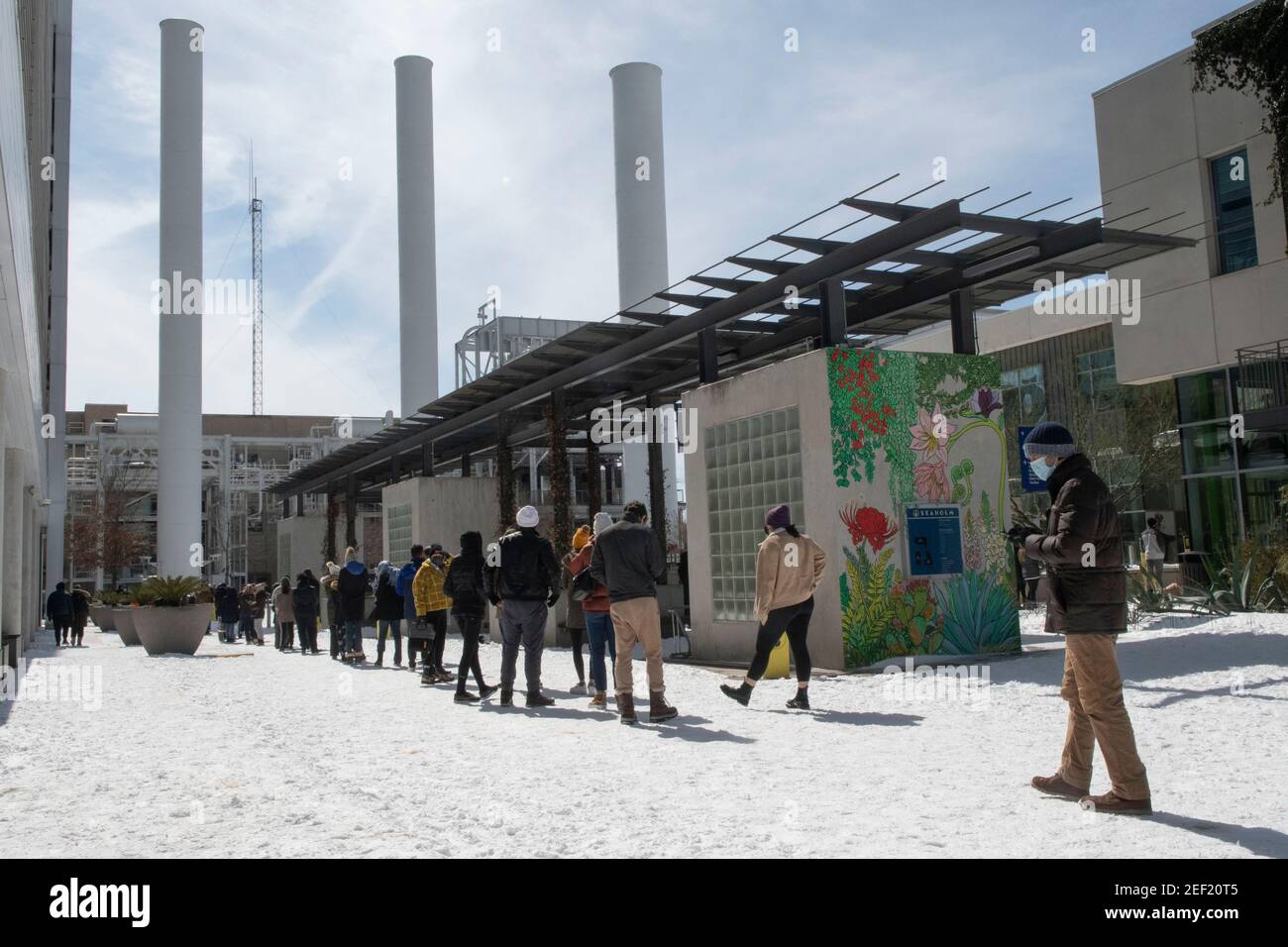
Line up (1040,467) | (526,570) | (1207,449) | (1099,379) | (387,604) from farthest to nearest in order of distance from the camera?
(1099,379), (1207,449), (387,604), (526,570), (1040,467)

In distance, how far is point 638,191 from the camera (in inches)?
1570

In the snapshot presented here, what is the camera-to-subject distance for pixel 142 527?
60.0 m

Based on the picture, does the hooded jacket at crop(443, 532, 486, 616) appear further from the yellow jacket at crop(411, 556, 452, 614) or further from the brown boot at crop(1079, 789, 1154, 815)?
the brown boot at crop(1079, 789, 1154, 815)

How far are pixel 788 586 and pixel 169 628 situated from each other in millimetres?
14705

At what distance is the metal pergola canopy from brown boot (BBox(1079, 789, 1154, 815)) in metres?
7.01

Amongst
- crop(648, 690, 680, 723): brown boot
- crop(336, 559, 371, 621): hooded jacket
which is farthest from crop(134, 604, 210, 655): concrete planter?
crop(648, 690, 680, 723): brown boot

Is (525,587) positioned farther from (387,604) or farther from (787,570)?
(387,604)

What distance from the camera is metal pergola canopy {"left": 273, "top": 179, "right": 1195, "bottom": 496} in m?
11.5

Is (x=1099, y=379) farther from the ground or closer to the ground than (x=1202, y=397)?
farther from the ground

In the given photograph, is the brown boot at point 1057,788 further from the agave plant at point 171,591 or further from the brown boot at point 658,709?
the agave plant at point 171,591

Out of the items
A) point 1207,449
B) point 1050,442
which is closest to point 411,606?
point 1050,442
